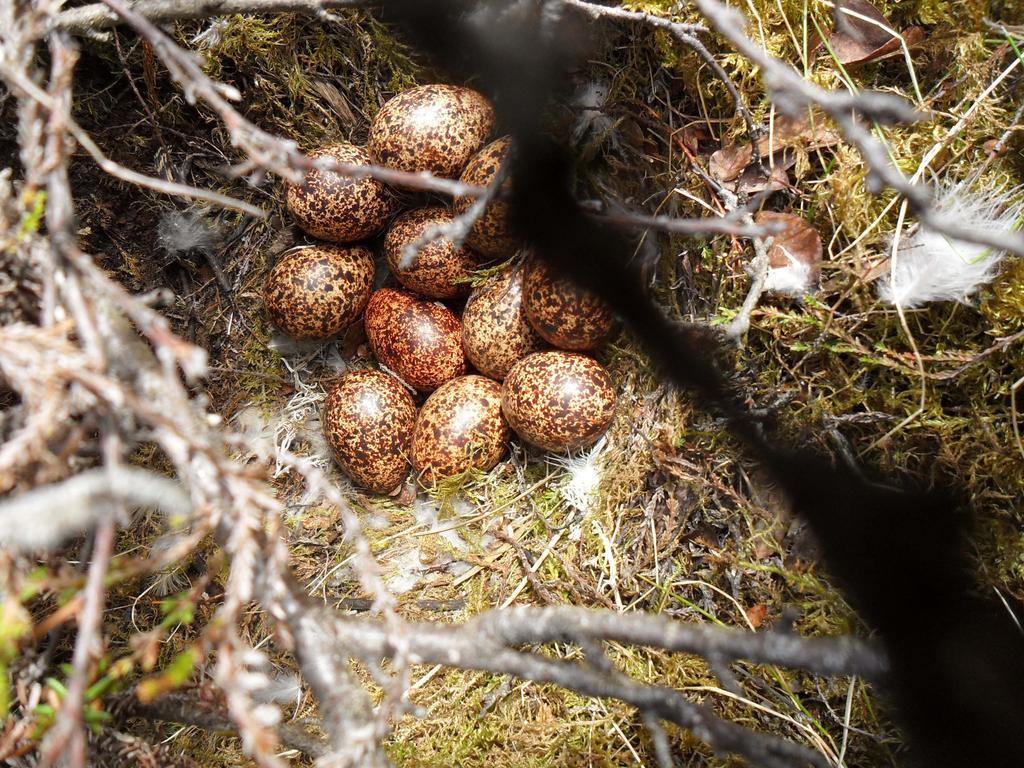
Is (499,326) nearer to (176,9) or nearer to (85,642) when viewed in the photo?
(176,9)

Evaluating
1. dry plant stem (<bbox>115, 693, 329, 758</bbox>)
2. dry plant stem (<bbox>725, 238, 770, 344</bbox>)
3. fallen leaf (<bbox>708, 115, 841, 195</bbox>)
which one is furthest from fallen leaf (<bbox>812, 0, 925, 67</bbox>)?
dry plant stem (<bbox>115, 693, 329, 758</bbox>)

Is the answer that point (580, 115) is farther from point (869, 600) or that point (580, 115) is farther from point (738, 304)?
point (869, 600)

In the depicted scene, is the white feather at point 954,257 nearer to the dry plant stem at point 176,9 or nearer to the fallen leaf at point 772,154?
the fallen leaf at point 772,154

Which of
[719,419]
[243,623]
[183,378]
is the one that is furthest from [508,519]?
[183,378]

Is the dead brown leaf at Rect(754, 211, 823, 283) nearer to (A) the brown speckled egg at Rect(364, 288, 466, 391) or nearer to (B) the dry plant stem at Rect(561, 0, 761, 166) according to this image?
(B) the dry plant stem at Rect(561, 0, 761, 166)

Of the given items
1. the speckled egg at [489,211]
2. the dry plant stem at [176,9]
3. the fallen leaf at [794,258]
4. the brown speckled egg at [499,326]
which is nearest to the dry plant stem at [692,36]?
the fallen leaf at [794,258]
